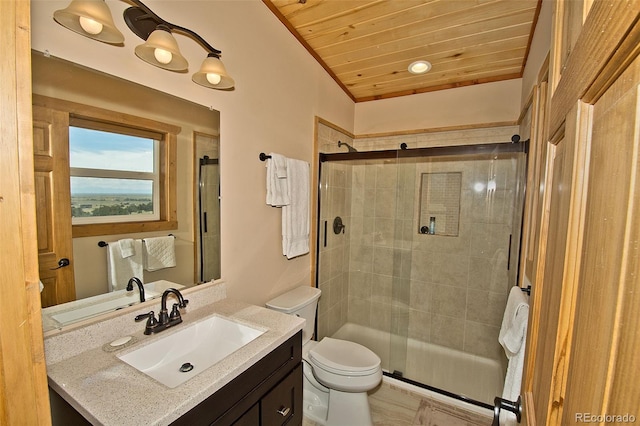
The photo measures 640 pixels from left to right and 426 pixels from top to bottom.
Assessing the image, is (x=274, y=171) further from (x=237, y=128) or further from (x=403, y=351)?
(x=403, y=351)

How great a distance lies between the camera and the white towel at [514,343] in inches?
47.6

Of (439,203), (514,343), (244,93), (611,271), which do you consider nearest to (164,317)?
(244,93)

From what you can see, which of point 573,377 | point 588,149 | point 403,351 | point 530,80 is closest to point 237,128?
point 588,149

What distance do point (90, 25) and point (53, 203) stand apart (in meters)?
0.64

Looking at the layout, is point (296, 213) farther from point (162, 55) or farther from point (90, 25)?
point (90, 25)

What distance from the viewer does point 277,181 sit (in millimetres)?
1886

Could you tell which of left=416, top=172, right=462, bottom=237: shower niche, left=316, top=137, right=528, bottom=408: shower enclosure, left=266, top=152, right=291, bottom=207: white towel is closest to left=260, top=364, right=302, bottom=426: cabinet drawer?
left=266, top=152, right=291, bottom=207: white towel

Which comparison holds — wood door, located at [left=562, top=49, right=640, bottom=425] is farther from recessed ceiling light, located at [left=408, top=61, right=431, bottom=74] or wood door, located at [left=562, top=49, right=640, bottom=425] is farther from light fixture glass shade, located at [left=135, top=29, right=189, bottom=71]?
recessed ceiling light, located at [left=408, top=61, right=431, bottom=74]

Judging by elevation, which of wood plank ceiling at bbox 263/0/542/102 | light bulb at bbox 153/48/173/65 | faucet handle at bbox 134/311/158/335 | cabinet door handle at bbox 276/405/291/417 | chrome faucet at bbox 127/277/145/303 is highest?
wood plank ceiling at bbox 263/0/542/102

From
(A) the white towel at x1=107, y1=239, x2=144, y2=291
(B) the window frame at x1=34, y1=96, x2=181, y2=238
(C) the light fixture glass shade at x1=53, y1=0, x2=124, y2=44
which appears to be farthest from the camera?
(A) the white towel at x1=107, y1=239, x2=144, y2=291

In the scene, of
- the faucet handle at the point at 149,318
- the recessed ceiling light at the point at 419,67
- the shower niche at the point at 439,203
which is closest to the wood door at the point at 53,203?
the faucet handle at the point at 149,318

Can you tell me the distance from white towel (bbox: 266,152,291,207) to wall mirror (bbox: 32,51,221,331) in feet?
1.27

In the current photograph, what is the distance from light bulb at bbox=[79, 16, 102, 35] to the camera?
0.95 m

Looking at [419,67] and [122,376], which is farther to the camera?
[419,67]
